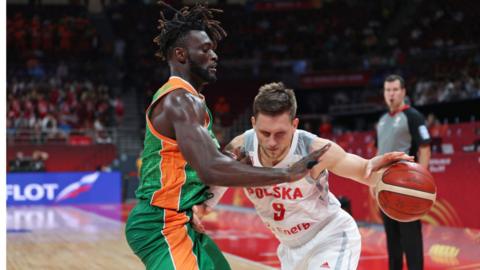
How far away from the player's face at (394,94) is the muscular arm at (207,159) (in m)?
3.06

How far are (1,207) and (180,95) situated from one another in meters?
1.17

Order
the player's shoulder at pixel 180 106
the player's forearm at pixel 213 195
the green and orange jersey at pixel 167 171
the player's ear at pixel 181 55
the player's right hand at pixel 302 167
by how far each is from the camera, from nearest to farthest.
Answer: the player's right hand at pixel 302 167, the player's shoulder at pixel 180 106, the green and orange jersey at pixel 167 171, the player's ear at pixel 181 55, the player's forearm at pixel 213 195

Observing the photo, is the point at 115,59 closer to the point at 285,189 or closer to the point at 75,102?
the point at 75,102

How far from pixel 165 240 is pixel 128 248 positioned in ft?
18.4

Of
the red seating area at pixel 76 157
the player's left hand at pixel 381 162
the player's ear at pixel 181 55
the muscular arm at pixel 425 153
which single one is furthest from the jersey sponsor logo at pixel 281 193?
the red seating area at pixel 76 157

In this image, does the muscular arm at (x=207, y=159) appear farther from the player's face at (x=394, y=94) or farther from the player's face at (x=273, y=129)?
the player's face at (x=394, y=94)

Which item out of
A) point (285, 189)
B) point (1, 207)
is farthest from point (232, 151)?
point (1, 207)

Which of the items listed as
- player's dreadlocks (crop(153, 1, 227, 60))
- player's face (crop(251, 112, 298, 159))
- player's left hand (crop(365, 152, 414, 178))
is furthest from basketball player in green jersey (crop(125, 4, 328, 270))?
player's left hand (crop(365, 152, 414, 178))

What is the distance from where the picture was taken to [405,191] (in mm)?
3250

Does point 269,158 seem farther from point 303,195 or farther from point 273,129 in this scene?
point 273,129

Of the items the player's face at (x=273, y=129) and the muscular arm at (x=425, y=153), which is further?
the muscular arm at (x=425, y=153)

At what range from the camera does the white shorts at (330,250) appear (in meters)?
3.33

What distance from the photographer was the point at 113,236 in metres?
9.65

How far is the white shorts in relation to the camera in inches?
131
